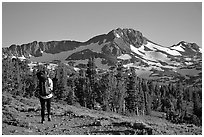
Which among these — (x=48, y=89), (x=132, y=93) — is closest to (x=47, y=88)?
(x=48, y=89)

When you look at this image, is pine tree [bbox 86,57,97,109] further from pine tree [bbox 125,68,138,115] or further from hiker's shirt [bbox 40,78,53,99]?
hiker's shirt [bbox 40,78,53,99]

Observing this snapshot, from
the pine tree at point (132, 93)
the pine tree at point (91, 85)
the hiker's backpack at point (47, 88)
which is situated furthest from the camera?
the pine tree at point (132, 93)

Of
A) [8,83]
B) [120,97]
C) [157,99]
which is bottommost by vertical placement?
[157,99]

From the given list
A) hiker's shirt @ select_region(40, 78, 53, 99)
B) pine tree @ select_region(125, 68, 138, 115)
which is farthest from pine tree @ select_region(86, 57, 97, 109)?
hiker's shirt @ select_region(40, 78, 53, 99)

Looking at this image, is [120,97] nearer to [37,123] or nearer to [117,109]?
[117,109]

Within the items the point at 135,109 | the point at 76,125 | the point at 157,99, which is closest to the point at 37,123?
the point at 76,125

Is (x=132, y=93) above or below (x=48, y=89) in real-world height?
below

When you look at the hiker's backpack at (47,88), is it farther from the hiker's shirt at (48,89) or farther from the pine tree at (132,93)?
the pine tree at (132,93)

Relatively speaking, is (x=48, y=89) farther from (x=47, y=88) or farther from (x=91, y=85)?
(x=91, y=85)

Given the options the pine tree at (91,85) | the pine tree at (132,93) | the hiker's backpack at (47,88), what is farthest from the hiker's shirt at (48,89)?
the pine tree at (132,93)

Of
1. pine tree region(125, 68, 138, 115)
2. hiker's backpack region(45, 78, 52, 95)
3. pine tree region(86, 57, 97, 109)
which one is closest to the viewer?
hiker's backpack region(45, 78, 52, 95)

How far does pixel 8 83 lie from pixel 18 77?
5.78 m

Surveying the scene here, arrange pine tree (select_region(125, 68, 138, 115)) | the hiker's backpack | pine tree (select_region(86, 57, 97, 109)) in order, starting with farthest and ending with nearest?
pine tree (select_region(125, 68, 138, 115)), pine tree (select_region(86, 57, 97, 109)), the hiker's backpack

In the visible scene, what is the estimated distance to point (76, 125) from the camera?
14828mm
